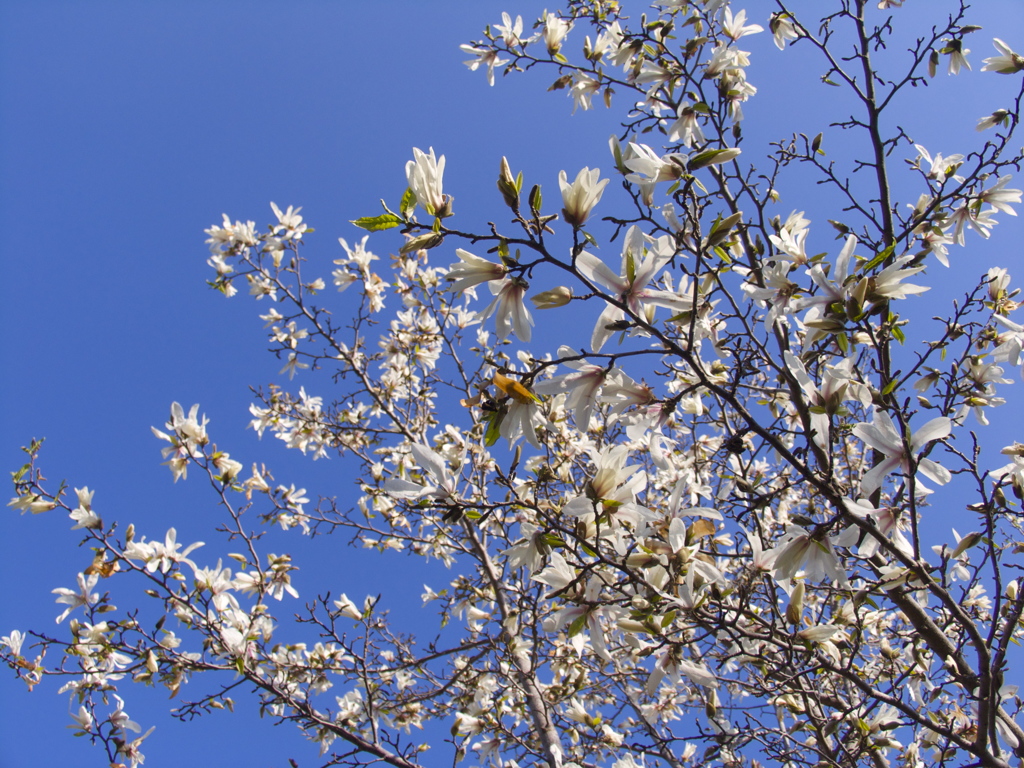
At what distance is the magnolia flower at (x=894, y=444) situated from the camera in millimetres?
1317

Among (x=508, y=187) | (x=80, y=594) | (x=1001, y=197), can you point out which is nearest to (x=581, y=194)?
(x=508, y=187)

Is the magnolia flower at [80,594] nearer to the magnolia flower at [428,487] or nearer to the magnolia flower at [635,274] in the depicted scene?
the magnolia flower at [428,487]

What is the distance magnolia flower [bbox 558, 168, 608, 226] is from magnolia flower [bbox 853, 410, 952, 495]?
880 mm

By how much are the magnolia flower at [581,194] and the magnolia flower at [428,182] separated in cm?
27

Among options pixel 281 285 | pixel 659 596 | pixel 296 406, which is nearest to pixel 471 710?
pixel 296 406

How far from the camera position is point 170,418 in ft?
9.69

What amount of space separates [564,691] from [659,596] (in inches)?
107

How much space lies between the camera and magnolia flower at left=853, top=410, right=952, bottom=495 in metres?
1.32

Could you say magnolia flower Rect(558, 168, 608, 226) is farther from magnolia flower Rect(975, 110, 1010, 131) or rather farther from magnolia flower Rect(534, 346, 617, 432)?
magnolia flower Rect(975, 110, 1010, 131)

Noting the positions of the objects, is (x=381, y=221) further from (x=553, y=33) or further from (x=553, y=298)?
(x=553, y=33)

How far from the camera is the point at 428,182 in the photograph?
1.24m

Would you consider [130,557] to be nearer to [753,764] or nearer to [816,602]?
[753,764]

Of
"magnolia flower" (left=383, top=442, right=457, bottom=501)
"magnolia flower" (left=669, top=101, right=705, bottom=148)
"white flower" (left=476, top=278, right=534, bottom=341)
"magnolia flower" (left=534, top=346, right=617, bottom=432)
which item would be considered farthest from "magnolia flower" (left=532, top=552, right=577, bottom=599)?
"magnolia flower" (left=669, top=101, right=705, bottom=148)

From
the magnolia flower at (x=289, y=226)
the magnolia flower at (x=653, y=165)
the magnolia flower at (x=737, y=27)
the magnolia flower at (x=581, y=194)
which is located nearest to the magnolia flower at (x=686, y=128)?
the magnolia flower at (x=737, y=27)
